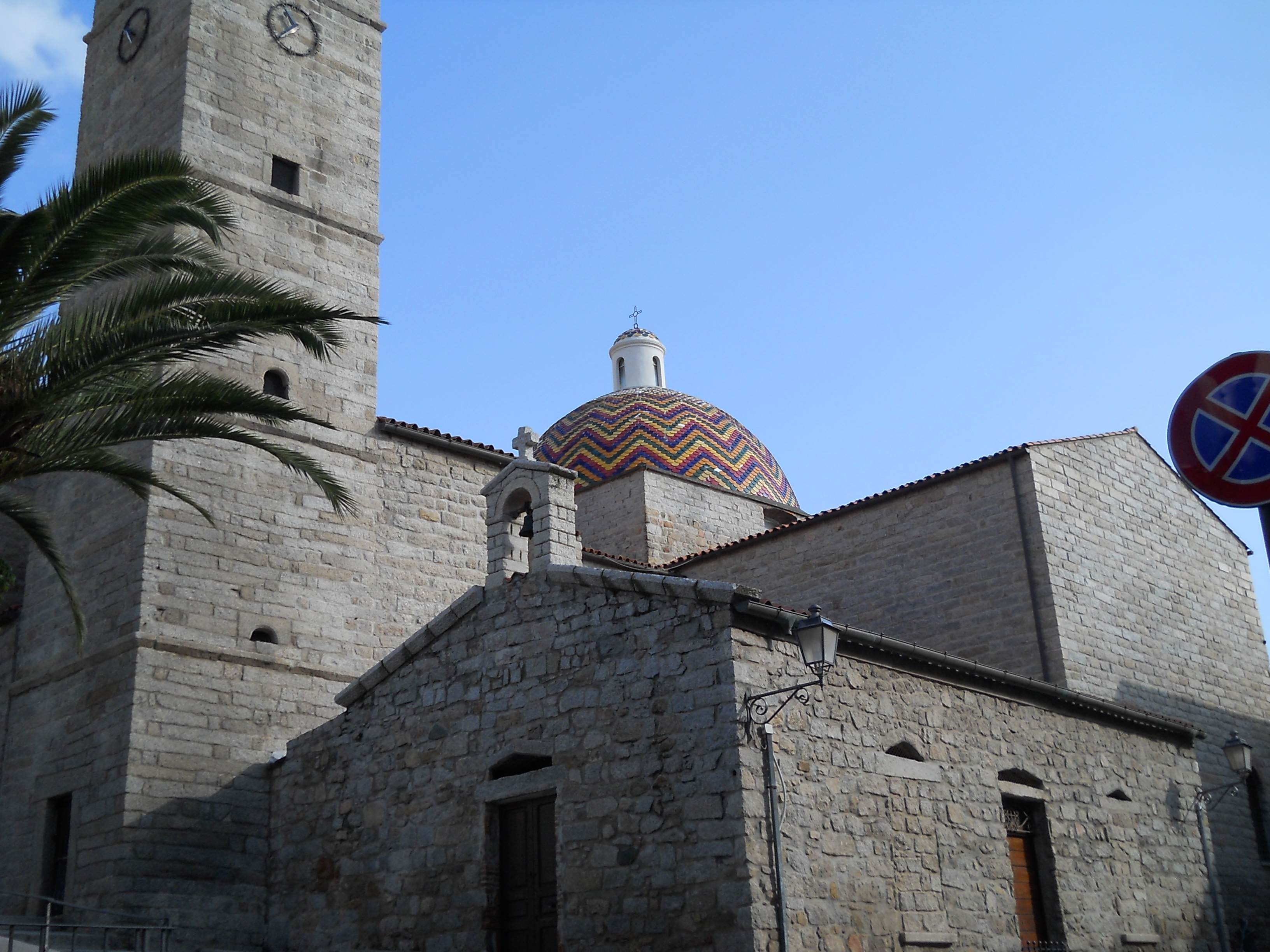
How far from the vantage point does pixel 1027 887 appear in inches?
491

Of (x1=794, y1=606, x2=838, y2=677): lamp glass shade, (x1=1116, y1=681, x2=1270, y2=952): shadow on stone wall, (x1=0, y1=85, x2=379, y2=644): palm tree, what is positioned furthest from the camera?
(x1=1116, y1=681, x2=1270, y2=952): shadow on stone wall

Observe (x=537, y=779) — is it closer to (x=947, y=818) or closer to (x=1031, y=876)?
(x=947, y=818)

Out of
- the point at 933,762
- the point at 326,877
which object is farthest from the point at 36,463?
the point at 933,762

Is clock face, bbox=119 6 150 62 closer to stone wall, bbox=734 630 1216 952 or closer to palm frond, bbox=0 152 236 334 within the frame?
palm frond, bbox=0 152 236 334

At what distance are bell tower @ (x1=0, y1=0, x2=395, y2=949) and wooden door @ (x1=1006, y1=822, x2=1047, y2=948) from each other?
23.7 ft

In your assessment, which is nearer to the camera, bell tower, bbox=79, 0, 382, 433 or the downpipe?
the downpipe

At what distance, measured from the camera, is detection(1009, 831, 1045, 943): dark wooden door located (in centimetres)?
1227

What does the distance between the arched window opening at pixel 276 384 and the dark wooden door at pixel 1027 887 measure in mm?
9312

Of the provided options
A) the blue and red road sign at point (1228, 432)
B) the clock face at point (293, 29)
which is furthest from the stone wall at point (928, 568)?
the blue and red road sign at point (1228, 432)

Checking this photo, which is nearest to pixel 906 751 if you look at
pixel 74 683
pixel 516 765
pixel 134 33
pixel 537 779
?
pixel 537 779

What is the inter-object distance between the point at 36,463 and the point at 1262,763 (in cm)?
1640

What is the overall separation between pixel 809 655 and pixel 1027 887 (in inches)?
173

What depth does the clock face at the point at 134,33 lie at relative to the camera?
54.6 feet

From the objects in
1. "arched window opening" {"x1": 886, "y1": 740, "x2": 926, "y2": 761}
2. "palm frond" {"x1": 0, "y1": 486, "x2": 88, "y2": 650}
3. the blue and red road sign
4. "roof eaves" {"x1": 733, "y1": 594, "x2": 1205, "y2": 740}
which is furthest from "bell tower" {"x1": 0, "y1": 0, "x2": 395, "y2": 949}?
the blue and red road sign
